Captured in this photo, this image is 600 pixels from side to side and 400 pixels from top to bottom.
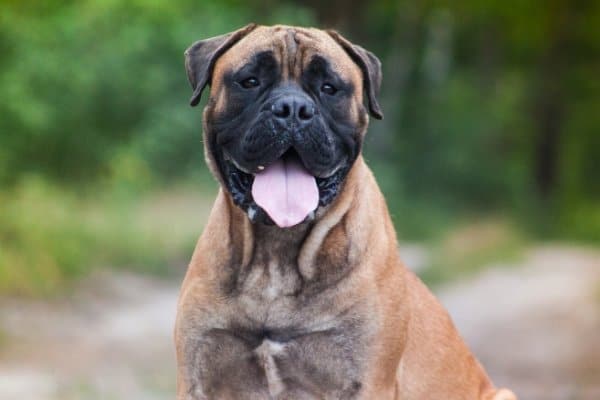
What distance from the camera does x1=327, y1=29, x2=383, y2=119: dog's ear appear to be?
14.8ft

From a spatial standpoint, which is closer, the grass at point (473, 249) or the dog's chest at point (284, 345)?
the dog's chest at point (284, 345)

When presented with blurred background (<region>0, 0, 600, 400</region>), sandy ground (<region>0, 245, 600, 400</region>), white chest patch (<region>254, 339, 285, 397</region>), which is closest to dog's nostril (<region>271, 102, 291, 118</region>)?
white chest patch (<region>254, 339, 285, 397</region>)

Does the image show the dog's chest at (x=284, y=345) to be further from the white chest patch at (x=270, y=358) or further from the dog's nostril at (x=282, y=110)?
the dog's nostril at (x=282, y=110)

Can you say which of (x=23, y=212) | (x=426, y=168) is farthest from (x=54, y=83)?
(x=426, y=168)

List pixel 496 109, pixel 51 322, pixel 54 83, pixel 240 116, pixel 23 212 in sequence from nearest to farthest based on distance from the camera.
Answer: pixel 240 116, pixel 51 322, pixel 23 212, pixel 54 83, pixel 496 109

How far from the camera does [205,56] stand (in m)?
4.49

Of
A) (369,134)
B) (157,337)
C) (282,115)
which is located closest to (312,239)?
(282,115)

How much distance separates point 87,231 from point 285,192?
7.00m

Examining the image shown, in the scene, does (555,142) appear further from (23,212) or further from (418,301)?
(418,301)

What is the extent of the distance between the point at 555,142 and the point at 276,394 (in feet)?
39.8

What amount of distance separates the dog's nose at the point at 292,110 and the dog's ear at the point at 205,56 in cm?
39

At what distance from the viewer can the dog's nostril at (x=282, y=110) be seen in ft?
13.7

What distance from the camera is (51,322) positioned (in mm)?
9727

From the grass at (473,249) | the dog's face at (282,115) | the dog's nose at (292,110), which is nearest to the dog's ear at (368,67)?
the dog's face at (282,115)
